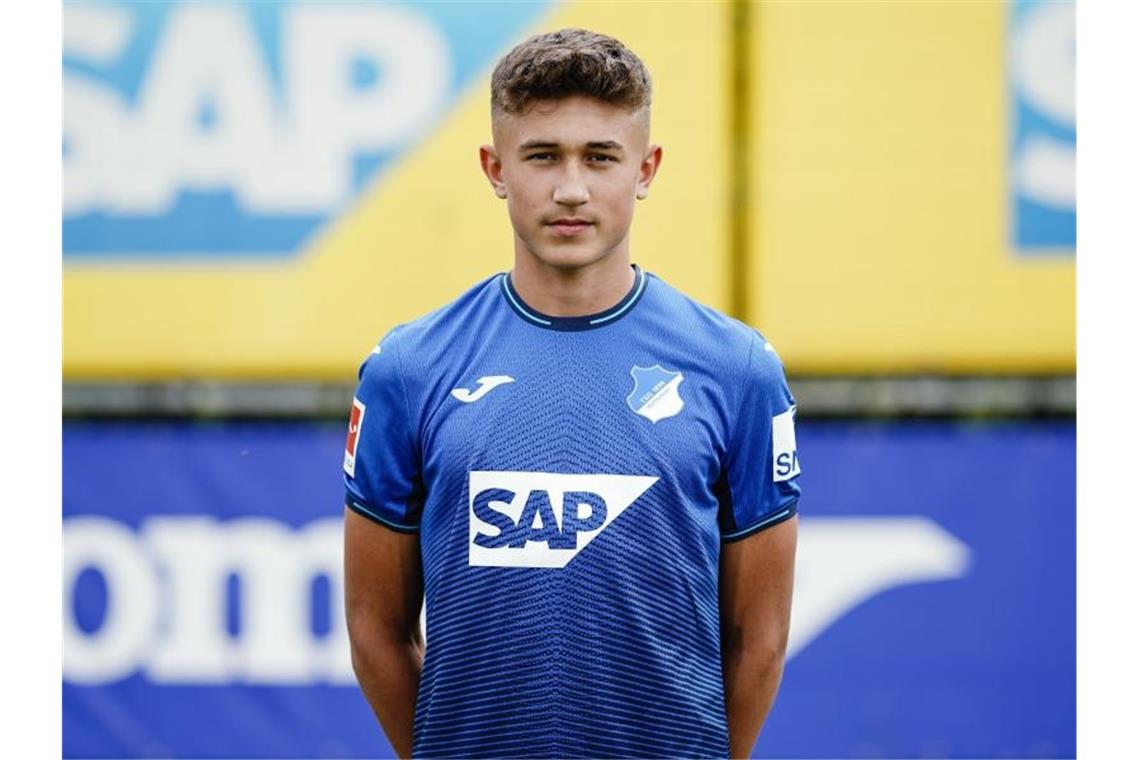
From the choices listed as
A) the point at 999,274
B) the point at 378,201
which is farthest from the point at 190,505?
the point at 999,274

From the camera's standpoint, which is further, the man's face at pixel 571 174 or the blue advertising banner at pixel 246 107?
the blue advertising banner at pixel 246 107

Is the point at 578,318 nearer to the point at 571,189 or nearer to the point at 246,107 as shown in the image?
the point at 571,189

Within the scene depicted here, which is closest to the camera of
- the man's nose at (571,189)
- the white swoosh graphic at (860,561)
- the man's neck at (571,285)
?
the man's nose at (571,189)

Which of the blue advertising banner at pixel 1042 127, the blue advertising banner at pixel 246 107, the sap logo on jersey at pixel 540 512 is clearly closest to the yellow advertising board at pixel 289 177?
the blue advertising banner at pixel 246 107

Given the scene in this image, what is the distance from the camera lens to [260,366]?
15.0 feet

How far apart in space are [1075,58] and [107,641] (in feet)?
11.4

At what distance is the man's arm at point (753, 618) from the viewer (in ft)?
7.62

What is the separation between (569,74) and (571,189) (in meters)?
0.17

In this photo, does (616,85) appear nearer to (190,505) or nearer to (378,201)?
(378,201)

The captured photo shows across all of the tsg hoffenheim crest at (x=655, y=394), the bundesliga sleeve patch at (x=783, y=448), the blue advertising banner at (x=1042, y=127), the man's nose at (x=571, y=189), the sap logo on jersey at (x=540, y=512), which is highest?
the blue advertising banner at (x=1042, y=127)

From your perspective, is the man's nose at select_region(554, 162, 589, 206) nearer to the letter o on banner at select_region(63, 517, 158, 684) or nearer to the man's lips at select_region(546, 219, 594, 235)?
the man's lips at select_region(546, 219, 594, 235)

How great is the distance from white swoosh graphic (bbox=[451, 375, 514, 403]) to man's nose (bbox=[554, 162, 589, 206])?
28cm

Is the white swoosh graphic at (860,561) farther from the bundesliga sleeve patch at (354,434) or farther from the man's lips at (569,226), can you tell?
the man's lips at (569,226)

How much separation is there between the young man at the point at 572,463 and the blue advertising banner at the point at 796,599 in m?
2.25
